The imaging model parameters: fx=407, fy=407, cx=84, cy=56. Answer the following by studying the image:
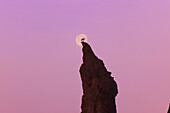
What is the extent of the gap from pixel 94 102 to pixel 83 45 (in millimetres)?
7081

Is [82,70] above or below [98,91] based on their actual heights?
above

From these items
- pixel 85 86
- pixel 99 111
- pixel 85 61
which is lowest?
pixel 99 111

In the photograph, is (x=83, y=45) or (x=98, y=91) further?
(x=83, y=45)

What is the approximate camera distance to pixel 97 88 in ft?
142

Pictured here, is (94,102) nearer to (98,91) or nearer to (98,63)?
(98,91)

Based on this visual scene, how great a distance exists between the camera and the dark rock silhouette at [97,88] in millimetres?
43188

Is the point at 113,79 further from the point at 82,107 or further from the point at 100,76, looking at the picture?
the point at 82,107

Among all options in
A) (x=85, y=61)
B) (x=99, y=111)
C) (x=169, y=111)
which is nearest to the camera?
(x=169, y=111)

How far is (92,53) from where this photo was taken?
45781 mm

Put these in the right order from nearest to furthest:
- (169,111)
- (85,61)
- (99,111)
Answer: (169,111), (99,111), (85,61)

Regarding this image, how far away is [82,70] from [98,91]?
11.3 feet

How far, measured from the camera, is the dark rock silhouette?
4319cm

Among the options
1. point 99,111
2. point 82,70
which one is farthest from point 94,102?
point 82,70

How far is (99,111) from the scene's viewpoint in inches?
1686
